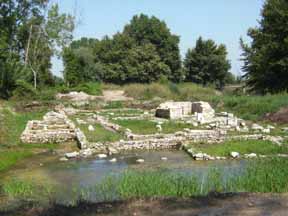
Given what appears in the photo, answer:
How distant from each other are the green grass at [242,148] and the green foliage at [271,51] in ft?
60.6

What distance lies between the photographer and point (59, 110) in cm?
3266

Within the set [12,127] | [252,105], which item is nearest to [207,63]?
[252,105]

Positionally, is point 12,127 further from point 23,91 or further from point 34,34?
point 34,34

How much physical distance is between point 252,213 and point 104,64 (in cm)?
5941

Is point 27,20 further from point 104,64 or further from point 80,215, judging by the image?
point 80,215

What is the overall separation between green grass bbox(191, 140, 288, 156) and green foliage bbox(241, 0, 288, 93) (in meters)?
18.5

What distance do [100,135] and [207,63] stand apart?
40.7 metres

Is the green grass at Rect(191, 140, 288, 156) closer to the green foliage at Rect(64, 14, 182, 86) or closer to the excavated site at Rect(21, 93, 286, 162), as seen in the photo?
the excavated site at Rect(21, 93, 286, 162)

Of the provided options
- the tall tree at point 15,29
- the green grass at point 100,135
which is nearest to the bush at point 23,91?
the tall tree at point 15,29

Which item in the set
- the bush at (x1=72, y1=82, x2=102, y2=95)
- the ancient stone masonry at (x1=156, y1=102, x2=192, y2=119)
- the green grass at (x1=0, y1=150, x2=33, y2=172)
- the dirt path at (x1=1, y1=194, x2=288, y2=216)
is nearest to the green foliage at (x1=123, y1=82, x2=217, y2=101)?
the bush at (x1=72, y1=82, x2=102, y2=95)

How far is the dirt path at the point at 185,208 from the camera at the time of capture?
710cm

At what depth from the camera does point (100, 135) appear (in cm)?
1986

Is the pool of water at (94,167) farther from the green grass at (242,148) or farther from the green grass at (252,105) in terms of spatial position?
the green grass at (252,105)

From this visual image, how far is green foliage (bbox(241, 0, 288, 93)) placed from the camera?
35281 millimetres
